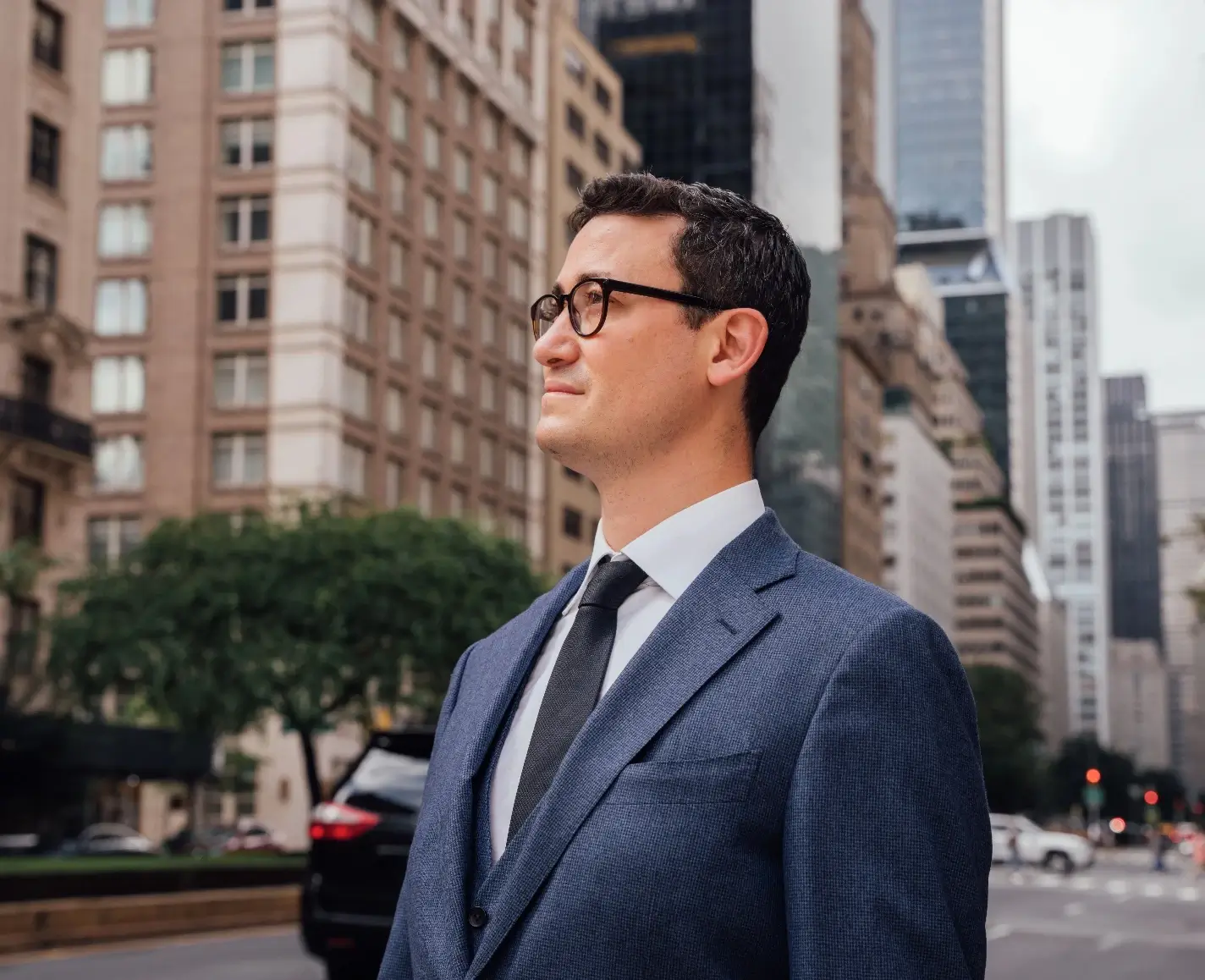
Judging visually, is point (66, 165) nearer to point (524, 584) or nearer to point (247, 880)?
point (524, 584)

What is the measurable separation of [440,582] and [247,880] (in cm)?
1698

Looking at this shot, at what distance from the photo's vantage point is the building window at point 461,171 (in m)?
75.6

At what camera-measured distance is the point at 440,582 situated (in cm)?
4062

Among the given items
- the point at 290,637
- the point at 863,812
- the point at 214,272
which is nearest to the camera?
the point at 863,812

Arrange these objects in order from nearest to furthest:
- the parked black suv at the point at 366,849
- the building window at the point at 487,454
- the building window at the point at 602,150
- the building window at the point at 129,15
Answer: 1. the parked black suv at the point at 366,849
2. the building window at the point at 129,15
3. the building window at the point at 487,454
4. the building window at the point at 602,150

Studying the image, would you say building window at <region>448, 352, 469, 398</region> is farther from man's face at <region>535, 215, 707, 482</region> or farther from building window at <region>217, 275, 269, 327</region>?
man's face at <region>535, 215, 707, 482</region>

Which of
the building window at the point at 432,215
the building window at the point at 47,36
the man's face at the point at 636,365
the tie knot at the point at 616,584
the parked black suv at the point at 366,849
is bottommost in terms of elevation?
the parked black suv at the point at 366,849

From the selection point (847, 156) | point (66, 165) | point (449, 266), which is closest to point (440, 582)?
point (66, 165)

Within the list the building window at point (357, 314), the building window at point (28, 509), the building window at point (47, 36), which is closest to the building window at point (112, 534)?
the building window at point (357, 314)

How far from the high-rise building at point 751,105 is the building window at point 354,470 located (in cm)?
3626

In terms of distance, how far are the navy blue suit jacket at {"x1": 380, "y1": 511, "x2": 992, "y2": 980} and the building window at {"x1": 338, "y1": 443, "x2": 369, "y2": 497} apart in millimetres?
61024

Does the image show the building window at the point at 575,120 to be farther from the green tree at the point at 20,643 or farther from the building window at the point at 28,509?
the green tree at the point at 20,643

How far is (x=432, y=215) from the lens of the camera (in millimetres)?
72812

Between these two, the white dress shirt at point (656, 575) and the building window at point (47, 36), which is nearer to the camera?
the white dress shirt at point (656, 575)
